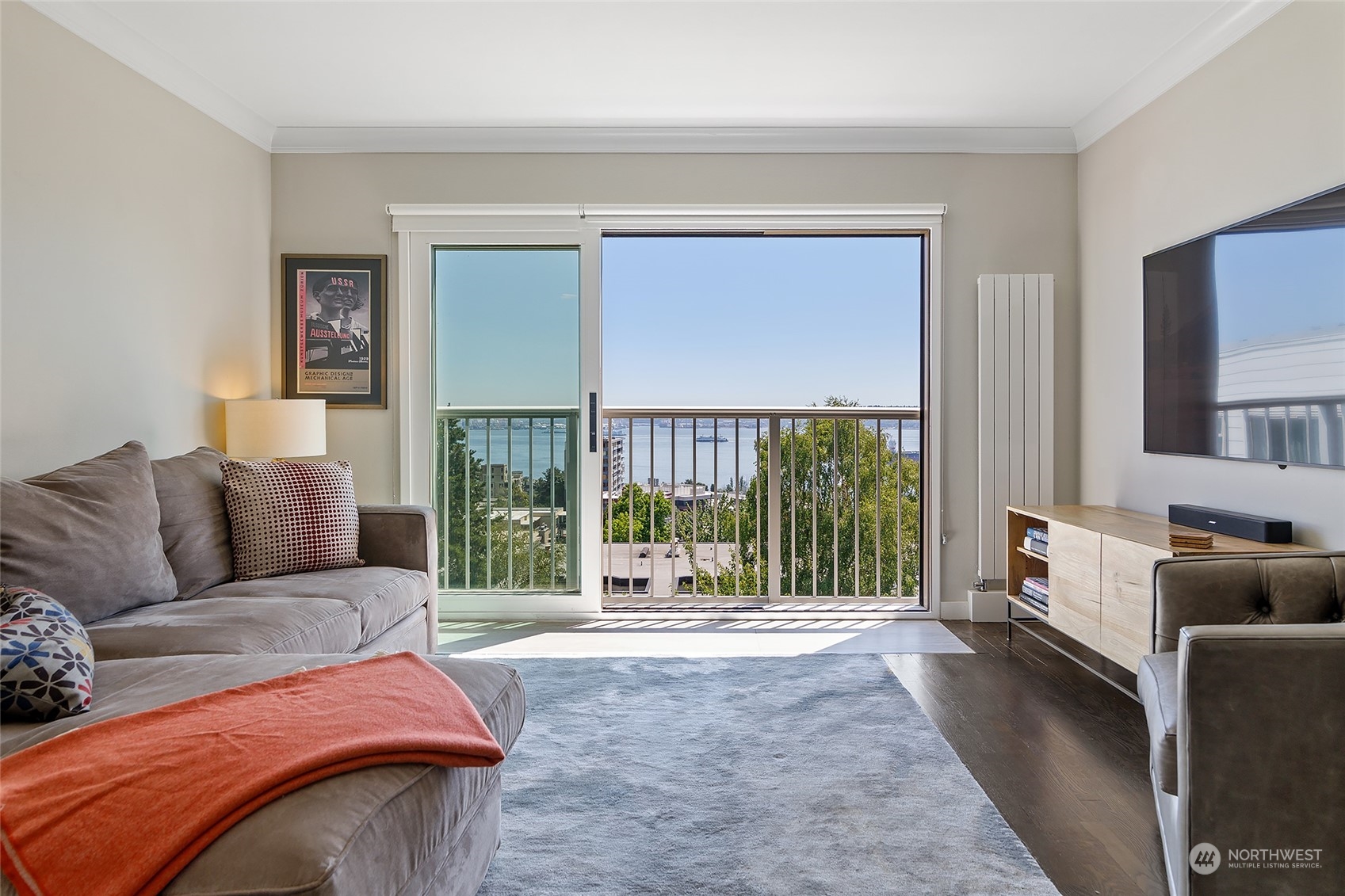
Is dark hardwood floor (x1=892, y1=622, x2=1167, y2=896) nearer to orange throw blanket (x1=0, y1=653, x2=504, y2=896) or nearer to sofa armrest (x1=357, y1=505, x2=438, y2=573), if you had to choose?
orange throw blanket (x1=0, y1=653, x2=504, y2=896)

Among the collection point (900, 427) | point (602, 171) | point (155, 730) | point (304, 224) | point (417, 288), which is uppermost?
point (602, 171)

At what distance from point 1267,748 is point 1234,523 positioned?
52.8 inches

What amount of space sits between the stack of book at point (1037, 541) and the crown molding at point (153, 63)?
4017mm

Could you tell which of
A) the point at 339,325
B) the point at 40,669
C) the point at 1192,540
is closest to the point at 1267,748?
the point at 1192,540

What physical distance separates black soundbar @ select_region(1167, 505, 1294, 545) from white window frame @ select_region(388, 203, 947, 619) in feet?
4.04

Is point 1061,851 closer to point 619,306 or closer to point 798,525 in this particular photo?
point 798,525

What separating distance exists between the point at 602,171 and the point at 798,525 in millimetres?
2172

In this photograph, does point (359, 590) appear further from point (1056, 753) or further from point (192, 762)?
point (1056, 753)

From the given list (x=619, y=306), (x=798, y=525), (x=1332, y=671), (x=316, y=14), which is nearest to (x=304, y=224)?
(x=316, y=14)

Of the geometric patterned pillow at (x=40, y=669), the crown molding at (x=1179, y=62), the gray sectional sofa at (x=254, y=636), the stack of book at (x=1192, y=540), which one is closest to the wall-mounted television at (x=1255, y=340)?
the stack of book at (x=1192, y=540)

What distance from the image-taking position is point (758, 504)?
4.38 metres

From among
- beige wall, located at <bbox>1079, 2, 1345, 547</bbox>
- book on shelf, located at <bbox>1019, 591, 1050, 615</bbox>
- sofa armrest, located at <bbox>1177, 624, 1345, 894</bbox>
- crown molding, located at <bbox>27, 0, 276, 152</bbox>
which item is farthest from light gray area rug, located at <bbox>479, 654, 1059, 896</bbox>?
crown molding, located at <bbox>27, 0, 276, 152</bbox>

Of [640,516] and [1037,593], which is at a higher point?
[640,516]

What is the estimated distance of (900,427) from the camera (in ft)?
14.1
